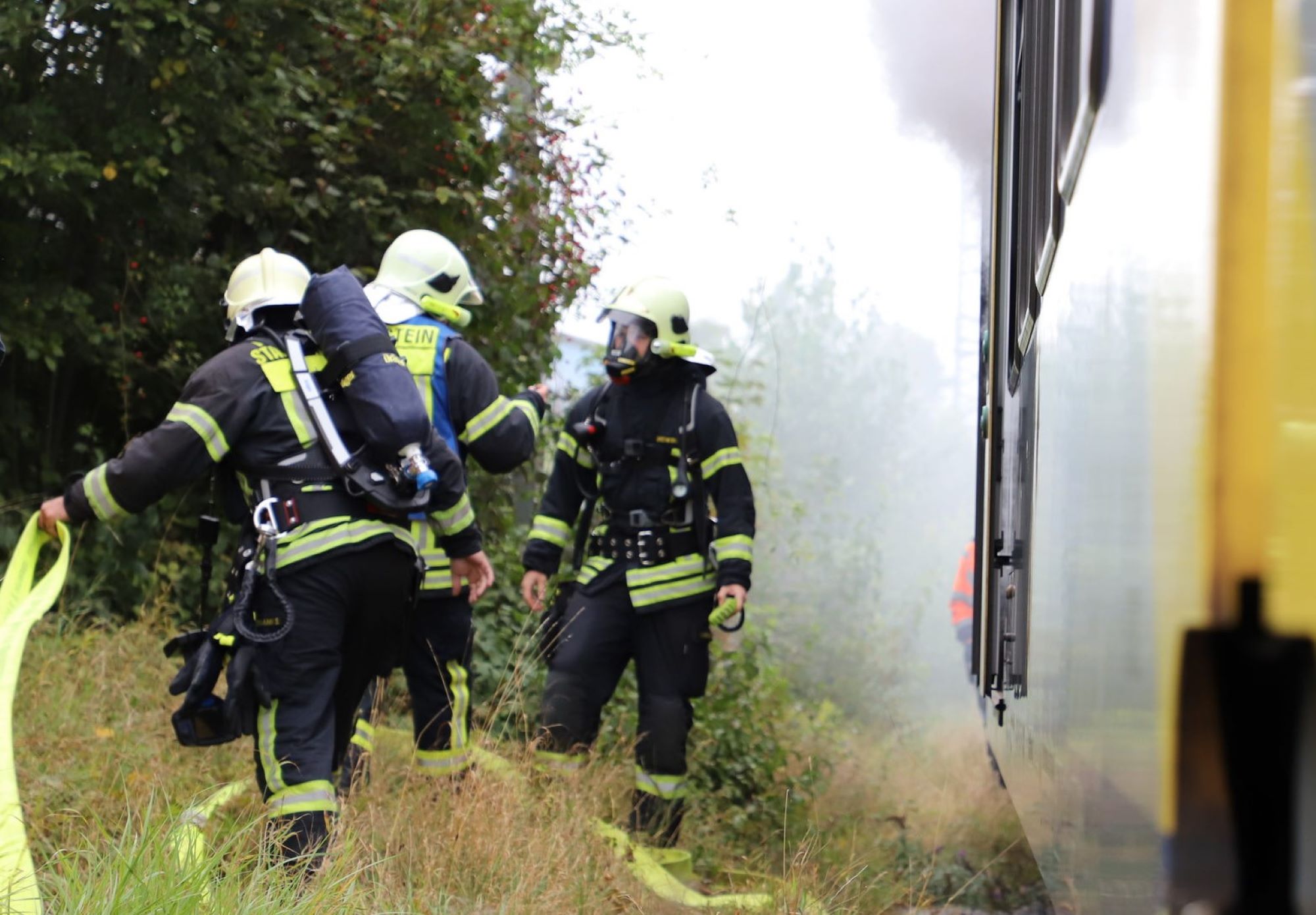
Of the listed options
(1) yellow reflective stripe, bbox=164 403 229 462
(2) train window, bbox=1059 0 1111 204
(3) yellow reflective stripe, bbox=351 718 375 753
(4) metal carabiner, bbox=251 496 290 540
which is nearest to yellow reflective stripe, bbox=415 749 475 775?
(3) yellow reflective stripe, bbox=351 718 375 753

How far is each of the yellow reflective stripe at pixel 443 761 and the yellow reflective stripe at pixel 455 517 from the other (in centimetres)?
72

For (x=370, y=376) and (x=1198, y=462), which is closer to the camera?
(x=1198, y=462)

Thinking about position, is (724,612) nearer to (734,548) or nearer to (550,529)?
(734,548)

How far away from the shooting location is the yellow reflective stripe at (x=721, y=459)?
5305 mm

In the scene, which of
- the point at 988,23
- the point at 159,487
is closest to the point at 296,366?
the point at 159,487

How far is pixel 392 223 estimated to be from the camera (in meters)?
7.51

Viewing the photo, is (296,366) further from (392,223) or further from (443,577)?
(392,223)

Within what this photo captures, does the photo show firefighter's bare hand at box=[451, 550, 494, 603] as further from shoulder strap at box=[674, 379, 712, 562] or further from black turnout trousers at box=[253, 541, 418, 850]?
shoulder strap at box=[674, 379, 712, 562]

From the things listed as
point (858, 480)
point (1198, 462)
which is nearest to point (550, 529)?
point (1198, 462)

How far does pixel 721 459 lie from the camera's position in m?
5.32

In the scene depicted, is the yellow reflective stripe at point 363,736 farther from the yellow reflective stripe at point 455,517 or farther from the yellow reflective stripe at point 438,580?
the yellow reflective stripe at point 455,517

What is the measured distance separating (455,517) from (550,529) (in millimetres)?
1386

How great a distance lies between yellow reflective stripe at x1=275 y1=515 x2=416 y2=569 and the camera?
3637mm

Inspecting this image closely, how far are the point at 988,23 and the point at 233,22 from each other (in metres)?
4.01
